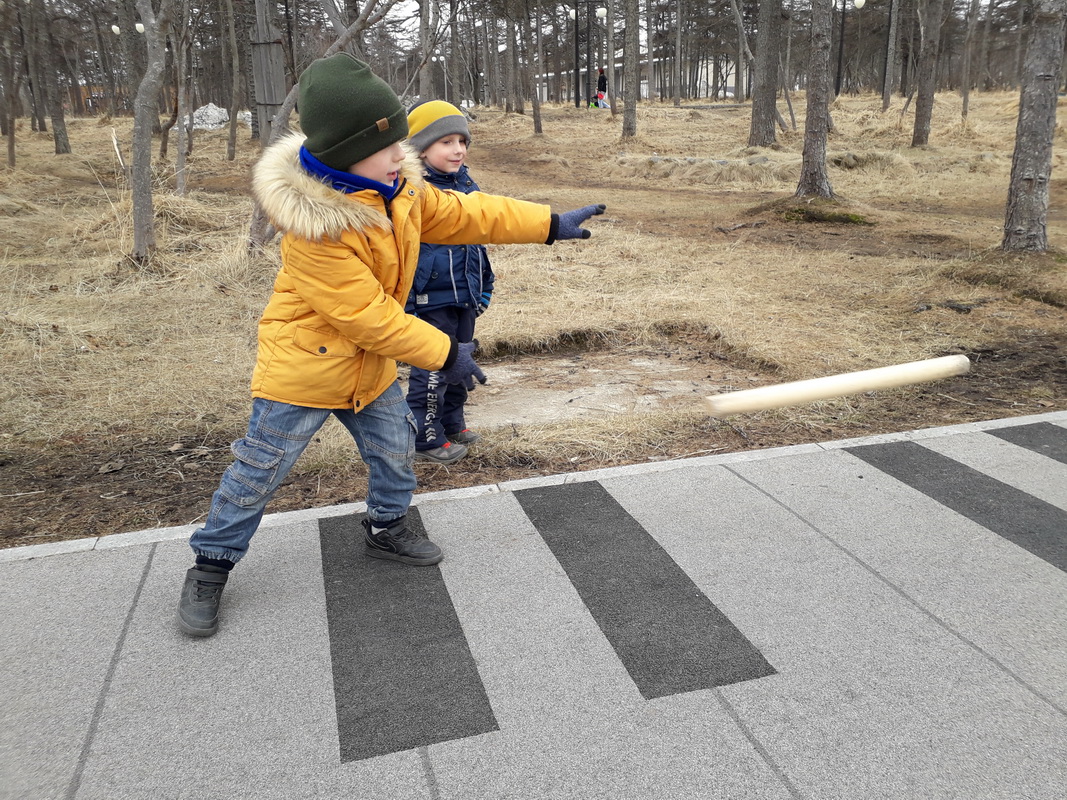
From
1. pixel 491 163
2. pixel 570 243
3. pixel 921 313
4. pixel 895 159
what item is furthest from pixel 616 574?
pixel 491 163

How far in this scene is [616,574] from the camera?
261 cm

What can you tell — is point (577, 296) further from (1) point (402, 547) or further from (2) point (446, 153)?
(1) point (402, 547)

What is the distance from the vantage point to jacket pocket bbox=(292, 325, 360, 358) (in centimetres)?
235

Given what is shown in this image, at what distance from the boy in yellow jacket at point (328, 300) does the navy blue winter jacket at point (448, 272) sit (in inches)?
31.2

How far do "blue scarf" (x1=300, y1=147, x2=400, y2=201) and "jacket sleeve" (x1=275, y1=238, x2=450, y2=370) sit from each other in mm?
201

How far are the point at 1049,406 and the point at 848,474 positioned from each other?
160cm

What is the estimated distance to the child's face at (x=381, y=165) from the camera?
7.72 ft

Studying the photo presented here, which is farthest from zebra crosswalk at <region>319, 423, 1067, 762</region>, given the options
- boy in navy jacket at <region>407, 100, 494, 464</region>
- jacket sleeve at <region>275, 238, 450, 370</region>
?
jacket sleeve at <region>275, 238, 450, 370</region>

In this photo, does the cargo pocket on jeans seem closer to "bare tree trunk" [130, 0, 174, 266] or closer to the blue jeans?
the blue jeans

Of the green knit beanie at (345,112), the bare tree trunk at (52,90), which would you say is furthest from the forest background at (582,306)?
the green knit beanie at (345,112)

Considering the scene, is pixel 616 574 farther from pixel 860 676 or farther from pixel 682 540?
pixel 860 676

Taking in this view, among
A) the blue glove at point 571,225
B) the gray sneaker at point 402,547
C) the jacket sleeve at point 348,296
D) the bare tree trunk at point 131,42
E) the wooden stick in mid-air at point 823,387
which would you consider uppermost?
the bare tree trunk at point 131,42

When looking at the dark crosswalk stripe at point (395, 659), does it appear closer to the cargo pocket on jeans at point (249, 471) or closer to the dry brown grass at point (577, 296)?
the cargo pocket on jeans at point (249, 471)

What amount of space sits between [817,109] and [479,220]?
9.29 meters
